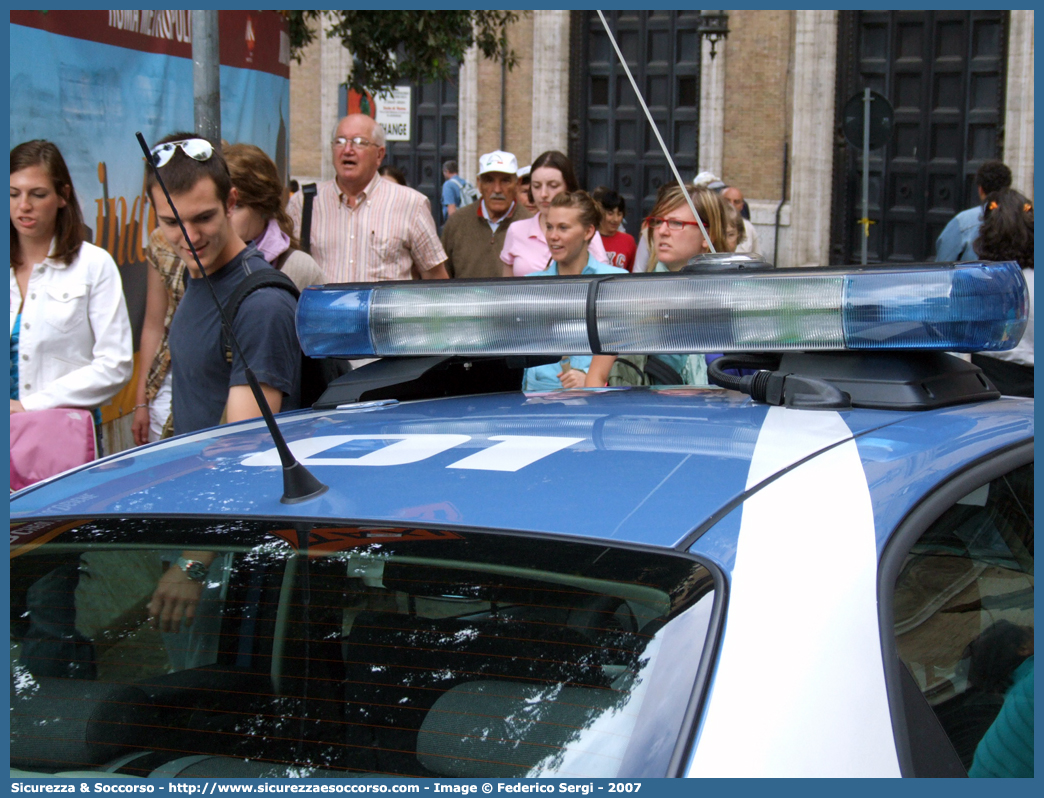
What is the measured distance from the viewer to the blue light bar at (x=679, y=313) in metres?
2.01

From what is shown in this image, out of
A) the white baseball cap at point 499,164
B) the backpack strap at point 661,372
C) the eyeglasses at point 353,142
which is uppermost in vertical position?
the white baseball cap at point 499,164

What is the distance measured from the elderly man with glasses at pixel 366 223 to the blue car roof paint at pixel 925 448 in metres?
3.80

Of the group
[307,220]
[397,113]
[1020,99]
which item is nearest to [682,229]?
[307,220]

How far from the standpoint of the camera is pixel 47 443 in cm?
350

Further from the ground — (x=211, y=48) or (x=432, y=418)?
(x=211, y=48)

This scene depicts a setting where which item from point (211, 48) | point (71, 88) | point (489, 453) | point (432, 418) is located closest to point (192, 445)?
point (432, 418)

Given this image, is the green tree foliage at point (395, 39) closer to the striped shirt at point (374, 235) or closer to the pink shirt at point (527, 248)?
the pink shirt at point (527, 248)

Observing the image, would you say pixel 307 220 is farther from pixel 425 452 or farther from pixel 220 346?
pixel 425 452

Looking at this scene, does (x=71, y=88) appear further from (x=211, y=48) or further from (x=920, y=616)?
Answer: (x=920, y=616)

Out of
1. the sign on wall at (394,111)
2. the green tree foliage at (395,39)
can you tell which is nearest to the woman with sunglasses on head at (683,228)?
the green tree foliage at (395,39)

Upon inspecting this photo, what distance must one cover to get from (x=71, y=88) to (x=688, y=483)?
424 centimetres

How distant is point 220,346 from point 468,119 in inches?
725

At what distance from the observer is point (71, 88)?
485 centimetres

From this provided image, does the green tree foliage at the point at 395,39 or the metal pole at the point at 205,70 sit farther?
the green tree foliage at the point at 395,39
